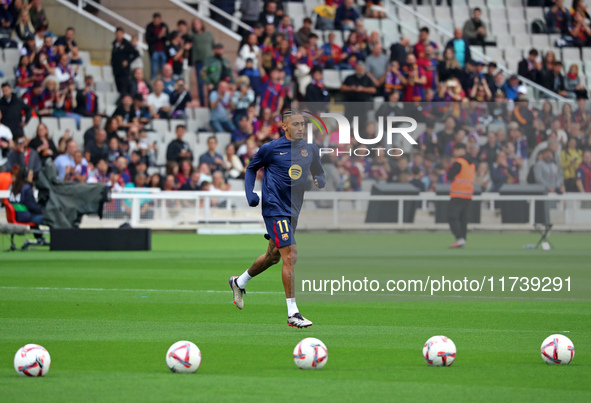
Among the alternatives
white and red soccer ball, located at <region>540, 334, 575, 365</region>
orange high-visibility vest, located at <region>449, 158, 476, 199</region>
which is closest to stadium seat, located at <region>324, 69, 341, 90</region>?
orange high-visibility vest, located at <region>449, 158, 476, 199</region>

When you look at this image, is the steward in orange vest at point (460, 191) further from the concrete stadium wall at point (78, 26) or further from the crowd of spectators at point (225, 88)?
the concrete stadium wall at point (78, 26)

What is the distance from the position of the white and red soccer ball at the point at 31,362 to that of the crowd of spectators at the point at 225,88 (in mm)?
16827

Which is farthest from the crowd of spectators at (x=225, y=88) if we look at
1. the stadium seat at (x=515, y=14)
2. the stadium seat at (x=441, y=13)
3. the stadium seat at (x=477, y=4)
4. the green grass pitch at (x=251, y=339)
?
the green grass pitch at (x=251, y=339)

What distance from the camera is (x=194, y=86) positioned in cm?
3170

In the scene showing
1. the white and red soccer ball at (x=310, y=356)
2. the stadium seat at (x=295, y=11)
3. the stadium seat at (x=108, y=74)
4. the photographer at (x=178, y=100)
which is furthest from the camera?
the stadium seat at (x=295, y=11)

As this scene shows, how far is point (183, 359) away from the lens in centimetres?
765

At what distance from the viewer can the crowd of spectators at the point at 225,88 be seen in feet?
89.0

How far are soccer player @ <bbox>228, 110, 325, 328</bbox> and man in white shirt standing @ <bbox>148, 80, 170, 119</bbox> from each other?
62.4 ft

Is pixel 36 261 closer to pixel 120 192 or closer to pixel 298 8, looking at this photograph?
pixel 120 192

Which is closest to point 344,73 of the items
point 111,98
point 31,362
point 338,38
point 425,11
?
point 338,38

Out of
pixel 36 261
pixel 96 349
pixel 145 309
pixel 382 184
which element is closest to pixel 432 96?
→ pixel 382 184

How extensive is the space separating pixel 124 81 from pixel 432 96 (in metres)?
9.03

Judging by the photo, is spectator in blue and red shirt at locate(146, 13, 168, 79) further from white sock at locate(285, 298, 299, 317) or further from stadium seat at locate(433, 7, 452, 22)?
white sock at locate(285, 298, 299, 317)

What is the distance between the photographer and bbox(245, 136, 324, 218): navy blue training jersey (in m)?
11.3
